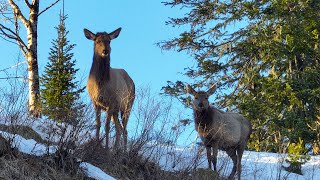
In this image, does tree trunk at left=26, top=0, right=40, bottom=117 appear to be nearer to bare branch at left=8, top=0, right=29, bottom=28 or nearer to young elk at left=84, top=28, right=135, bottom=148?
bare branch at left=8, top=0, right=29, bottom=28

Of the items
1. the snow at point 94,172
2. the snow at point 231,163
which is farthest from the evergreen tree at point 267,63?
the snow at point 94,172

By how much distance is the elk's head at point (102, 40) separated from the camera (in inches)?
412

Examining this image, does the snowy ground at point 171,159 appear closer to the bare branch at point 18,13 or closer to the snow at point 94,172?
the snow at point 94,172

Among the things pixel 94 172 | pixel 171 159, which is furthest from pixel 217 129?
pixel 94 172

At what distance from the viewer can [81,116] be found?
7.48 metres

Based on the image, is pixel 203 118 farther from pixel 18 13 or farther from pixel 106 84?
pixel 18 13

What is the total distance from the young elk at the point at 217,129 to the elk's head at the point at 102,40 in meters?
2.07

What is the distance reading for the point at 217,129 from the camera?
37.1 ft

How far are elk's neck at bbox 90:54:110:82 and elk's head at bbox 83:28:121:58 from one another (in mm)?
87

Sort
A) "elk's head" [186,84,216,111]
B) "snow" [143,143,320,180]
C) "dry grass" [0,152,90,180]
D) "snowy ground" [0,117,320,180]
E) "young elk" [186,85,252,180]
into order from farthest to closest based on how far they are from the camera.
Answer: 1. "elk's head" [186,84,216,111]
2. "young elk" [186,85,252,180]
3. "snow" [143,143,320,180]
4. "snowy ground" [0,117,320,180]
5. "dry grass" [0,152,90,180]

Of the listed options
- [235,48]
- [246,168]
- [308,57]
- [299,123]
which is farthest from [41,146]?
[235,48]

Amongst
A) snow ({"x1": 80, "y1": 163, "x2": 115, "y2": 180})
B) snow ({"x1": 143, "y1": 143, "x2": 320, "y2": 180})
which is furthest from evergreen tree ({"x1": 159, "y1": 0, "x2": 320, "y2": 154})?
snow ({"x1": 80, "y1": 163, "x2": 115, "y2": 180})

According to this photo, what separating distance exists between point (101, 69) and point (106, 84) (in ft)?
1.08

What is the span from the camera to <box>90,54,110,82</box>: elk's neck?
34.2ft
